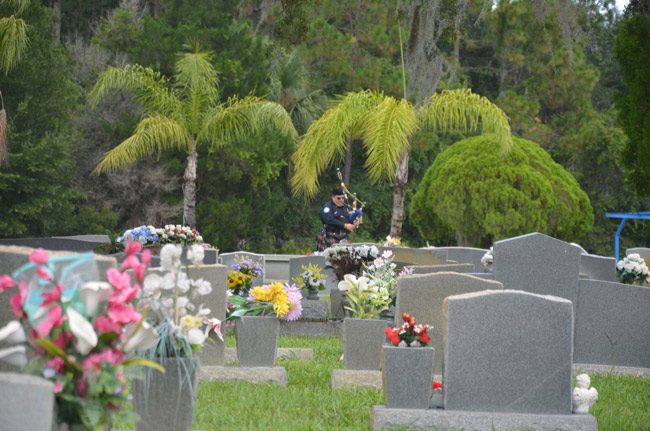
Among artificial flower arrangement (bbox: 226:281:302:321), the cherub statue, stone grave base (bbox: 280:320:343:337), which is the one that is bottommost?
stone grave base (bbox: 280:320:343:337)

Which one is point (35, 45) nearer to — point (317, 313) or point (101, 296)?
point (317, 313)

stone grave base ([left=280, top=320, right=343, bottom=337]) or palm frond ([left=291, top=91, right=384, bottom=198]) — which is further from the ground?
palm frond ([left=291, top=91, right=384, bottom=198])

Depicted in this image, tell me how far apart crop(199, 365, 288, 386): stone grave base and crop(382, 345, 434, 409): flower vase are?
2.53m

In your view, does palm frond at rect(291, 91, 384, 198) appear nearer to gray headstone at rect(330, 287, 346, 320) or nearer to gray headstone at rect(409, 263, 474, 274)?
gray headstone at rect(330, 287, 346, 320)

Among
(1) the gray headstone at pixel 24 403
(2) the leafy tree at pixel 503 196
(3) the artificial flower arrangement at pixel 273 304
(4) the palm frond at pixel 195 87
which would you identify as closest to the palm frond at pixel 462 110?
(4) the palm frond at pixel 195 87

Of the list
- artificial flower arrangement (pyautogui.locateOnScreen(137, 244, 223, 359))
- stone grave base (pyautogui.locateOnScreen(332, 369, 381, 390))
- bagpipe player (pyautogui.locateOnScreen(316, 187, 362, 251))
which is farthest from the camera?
bagpipe player (pyautogui.locateOnScreen(316, 187, 362, 251))

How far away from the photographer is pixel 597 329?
13.0 metres

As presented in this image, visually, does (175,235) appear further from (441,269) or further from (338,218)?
(441,269)

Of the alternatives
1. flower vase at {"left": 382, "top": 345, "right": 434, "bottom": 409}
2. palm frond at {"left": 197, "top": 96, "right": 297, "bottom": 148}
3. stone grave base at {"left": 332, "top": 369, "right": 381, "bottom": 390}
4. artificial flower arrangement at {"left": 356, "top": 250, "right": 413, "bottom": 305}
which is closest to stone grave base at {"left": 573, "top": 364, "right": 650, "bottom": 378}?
artificial flower arrangement at {"left": 356, "top": 250, "right": 413, "bottom": 305}

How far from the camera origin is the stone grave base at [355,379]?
10.6m

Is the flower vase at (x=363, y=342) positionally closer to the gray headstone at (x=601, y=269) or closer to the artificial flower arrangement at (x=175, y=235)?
the artificial flower arrangement at (x=175, y=235)

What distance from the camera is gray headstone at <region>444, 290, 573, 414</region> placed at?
26.9ft

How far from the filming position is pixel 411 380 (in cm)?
→ 827

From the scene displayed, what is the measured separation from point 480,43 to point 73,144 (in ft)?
64.8
